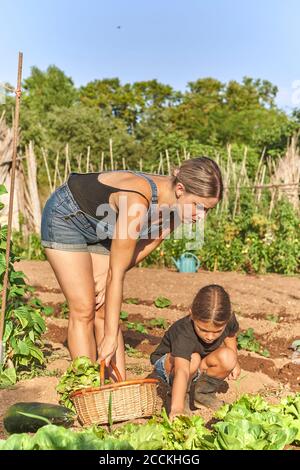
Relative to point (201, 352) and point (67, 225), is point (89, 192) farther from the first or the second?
point (201, 352)

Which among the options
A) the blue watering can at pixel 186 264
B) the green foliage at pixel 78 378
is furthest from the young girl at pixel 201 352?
the blue watering can at pixel 186 264

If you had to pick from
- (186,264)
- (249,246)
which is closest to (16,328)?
(186,264)

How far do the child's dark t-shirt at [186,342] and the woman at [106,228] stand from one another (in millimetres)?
262

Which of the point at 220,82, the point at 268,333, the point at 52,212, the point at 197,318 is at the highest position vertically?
the point at 220,82

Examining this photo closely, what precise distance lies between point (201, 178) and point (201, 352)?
1.02 m

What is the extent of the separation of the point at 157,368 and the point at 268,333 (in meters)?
2.16

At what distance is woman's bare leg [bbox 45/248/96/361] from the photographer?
3.33m

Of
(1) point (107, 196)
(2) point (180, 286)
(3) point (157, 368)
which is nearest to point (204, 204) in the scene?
(1) point (107, 196)

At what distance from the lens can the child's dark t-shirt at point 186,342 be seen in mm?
3252

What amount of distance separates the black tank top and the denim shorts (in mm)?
28

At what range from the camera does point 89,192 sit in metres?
3.20
